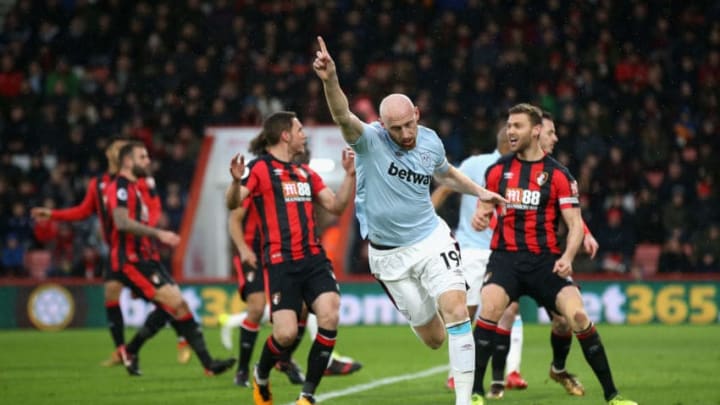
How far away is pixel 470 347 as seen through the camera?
8.28 metres

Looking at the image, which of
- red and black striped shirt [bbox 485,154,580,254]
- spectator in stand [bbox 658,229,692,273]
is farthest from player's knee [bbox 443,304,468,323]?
spectator in stand [bbox 658,229,692,273]

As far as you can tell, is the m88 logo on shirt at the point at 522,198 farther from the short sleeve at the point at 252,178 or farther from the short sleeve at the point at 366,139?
the short sleeve at the point at 252,178

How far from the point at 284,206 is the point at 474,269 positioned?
2322 millimetres

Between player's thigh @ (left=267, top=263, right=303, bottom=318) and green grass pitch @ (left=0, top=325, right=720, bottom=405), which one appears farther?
green grass pitch @ (left=0, top=325, right=720, bottom=405)

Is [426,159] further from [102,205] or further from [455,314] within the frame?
[102,205]

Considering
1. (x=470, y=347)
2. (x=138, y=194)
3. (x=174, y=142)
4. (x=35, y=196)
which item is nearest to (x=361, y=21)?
(x=174, y=142)

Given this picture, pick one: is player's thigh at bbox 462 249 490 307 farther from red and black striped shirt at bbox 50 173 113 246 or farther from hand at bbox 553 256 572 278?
red and black striped shirt at bbox 50 173 113 246

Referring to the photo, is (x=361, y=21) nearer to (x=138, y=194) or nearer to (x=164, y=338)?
(x=164, y=338)

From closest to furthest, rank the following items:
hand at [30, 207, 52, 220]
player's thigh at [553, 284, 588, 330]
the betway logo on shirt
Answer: the betway logo on shirt
player's thigh at [553, 284, 588, 330]
hand at [30, 207, 52, 220]

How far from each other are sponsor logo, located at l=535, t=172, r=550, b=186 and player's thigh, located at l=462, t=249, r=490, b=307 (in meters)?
2.04

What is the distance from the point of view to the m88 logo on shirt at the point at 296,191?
984 centimetres

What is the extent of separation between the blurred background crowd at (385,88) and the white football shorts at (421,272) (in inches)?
458

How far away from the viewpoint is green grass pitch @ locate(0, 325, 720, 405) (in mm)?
10070

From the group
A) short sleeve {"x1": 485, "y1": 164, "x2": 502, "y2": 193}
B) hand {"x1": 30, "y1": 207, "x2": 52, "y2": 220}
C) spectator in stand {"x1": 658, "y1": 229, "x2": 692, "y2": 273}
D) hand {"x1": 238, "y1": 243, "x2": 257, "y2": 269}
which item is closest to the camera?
short sleeve {"x1": 485, "y1": 164, "x2": 502, "y2": 193}
